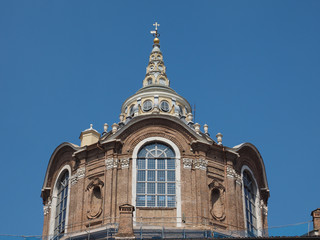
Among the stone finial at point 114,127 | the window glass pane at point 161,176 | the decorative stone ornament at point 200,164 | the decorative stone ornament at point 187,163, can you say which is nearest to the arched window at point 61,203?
the stone finial at point 114,127

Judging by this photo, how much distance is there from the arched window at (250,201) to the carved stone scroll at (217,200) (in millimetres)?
2677

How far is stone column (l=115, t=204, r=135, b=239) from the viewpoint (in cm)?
4174

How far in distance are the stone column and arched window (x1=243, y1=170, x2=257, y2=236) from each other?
11.6 meters

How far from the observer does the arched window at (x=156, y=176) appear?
49062 mm

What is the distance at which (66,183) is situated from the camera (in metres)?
53.2

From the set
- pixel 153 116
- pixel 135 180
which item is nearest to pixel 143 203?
pixel 135 180

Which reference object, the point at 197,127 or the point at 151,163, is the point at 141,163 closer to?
the point at 151,163

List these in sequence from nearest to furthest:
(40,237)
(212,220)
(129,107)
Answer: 1. (40,237)
2. (212,220)
3. (129,107)

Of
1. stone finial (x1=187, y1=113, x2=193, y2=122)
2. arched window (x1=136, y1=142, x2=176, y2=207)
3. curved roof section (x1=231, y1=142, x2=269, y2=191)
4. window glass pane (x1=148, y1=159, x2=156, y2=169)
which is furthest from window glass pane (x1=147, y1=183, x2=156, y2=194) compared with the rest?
stone finial (x1=187, y1=113, x2=193, y2=122)

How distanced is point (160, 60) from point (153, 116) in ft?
43.3

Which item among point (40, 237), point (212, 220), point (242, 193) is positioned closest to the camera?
point (40, 237)

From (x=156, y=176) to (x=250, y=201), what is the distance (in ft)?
25.7

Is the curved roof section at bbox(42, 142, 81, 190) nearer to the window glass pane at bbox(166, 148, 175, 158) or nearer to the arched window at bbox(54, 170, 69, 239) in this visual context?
the arched window at bbox(54, 170, 69, 239)

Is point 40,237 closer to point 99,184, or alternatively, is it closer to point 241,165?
point 99,184
